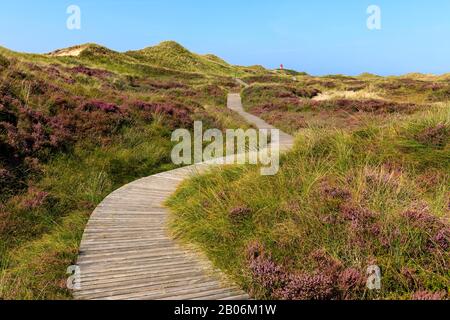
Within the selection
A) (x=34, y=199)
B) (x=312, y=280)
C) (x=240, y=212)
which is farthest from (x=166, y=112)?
(x=312, y=280)

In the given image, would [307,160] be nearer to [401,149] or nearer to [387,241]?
[401,149]

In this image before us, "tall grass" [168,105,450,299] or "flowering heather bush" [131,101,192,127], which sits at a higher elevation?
"flowering heather bush" [131,101,192,127]

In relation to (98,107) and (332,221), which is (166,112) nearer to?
(98,107)

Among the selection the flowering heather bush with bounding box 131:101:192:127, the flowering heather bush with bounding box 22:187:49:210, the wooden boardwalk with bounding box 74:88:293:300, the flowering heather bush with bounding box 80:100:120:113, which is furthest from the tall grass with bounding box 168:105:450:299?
the flowering heather bush with bounding box 131:101:192:127

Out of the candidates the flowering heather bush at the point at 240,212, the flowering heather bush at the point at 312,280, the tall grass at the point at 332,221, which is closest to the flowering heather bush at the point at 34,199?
the tall grass at the point at 332,221

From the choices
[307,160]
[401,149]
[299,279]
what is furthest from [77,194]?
[401,149]

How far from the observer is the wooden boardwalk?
14.5 ft

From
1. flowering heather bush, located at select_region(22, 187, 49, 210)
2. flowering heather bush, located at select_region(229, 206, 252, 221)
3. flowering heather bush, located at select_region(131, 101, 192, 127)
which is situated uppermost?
flowering heather bush, located at select_region(131, 101, 192, 127)

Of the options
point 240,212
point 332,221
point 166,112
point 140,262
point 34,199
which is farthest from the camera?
point 166,112

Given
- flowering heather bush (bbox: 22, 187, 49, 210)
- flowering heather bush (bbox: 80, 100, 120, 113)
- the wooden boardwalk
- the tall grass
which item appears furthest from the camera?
flowering heather bush (bbox: 80, 100, 120, 113)

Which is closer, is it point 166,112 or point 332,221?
point 332,221

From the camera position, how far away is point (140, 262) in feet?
17.1

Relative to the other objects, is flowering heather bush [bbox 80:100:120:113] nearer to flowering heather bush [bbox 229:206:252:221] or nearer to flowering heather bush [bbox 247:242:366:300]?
flowering heather bush [bbox 229:206:252:221]

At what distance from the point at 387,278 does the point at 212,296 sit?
202 centimetres
